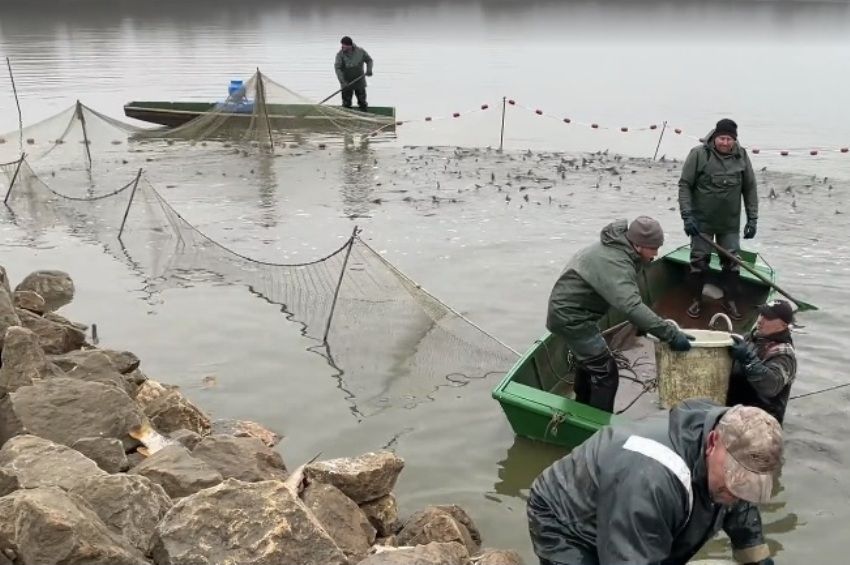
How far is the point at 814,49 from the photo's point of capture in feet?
151

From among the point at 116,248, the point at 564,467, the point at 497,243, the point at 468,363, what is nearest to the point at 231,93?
the point at 116,248

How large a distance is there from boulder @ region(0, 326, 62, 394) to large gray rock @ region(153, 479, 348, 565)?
245cm

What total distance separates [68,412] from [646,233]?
154 inches

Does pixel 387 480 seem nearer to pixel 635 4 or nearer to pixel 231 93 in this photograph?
pixel 231 93

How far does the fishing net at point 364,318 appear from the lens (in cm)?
756

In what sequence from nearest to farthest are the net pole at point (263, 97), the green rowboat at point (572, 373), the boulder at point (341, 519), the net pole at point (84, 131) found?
the boulder at point (341, 519) → the green rowboat at point (572, 373) → the net pole at point (84, 131) → the net pole at point (263, 97)

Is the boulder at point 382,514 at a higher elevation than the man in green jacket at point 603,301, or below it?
below

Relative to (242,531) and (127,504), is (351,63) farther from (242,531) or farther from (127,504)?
(242,531)

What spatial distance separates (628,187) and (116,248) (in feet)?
29.3

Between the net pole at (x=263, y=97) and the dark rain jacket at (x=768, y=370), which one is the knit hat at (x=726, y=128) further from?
the net pole at (x=263, y=97)

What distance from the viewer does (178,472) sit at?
4.64 meters

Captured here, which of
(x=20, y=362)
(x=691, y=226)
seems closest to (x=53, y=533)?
(x=20, y=362)

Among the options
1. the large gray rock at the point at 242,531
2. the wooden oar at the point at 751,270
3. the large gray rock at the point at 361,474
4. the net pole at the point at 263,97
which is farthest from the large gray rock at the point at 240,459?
the net pole at the point at 263,97

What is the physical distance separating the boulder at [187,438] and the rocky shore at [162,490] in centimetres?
1
